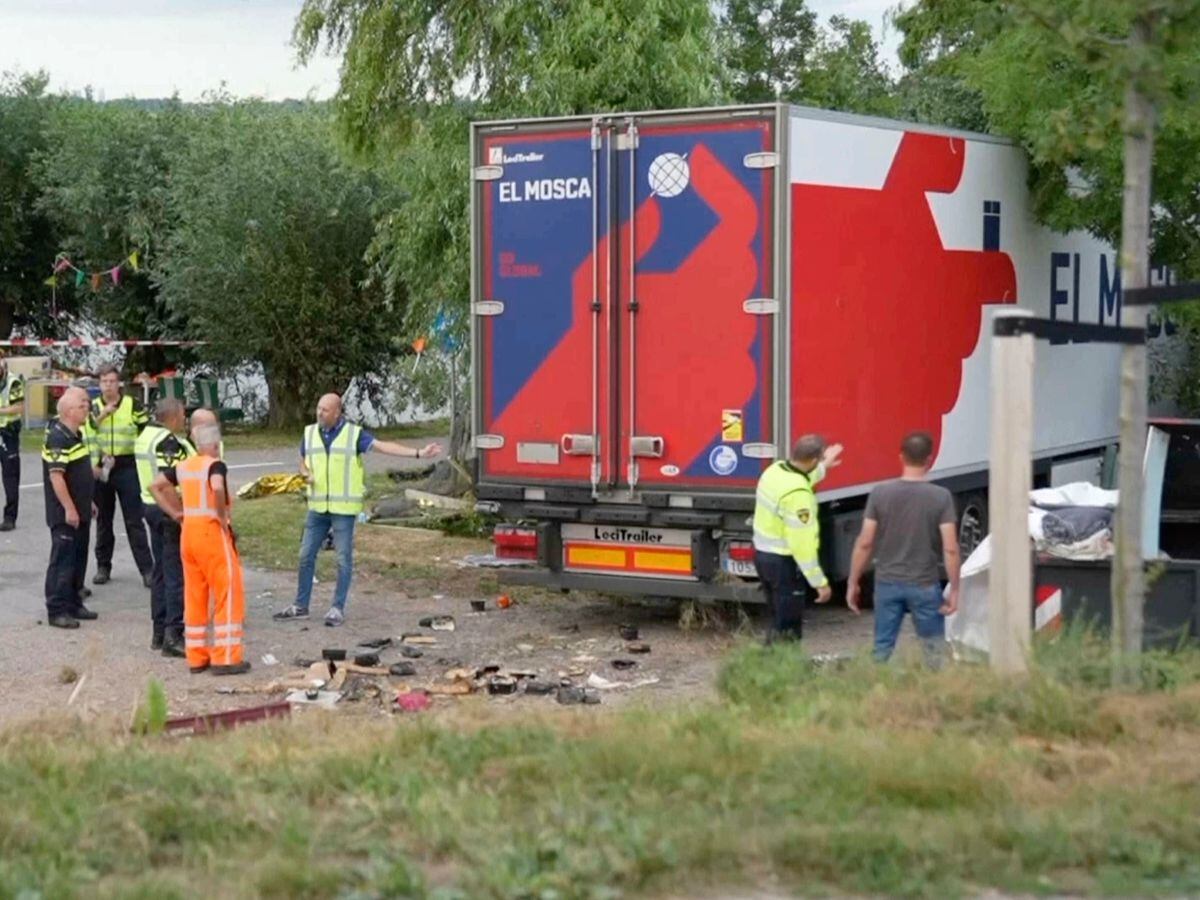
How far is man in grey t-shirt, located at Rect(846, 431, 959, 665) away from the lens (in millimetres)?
9945

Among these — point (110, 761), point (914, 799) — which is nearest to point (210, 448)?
point (110, 761)

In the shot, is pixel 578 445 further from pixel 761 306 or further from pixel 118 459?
pixel 118 459

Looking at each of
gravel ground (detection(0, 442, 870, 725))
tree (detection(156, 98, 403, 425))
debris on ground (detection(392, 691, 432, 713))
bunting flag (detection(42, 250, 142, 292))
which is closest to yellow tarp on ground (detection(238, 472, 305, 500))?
gravel ground (detection(0, 442, 870, 725))

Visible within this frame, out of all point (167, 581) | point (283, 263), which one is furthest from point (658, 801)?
point (283, 263)

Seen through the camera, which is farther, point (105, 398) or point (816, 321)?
point (105, 398)

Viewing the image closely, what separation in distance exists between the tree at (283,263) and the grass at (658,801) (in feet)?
80.4

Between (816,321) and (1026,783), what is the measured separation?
6.39m

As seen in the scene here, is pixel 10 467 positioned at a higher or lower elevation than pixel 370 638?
higher

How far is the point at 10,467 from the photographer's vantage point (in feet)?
62.4

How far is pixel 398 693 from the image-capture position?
430 inches

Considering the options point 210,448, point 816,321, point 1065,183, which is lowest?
point 210,448

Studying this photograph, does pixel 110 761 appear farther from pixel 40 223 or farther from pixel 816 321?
pixel 40 223

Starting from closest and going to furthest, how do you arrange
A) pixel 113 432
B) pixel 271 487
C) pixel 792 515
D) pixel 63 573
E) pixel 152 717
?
pixel 152 717
pixel 792 515
pixel 63 573
pixel 113 432
pixel 271 487

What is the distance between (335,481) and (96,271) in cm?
2393
